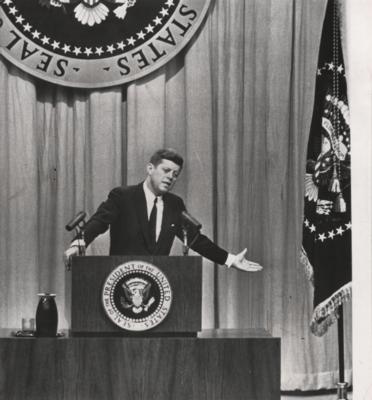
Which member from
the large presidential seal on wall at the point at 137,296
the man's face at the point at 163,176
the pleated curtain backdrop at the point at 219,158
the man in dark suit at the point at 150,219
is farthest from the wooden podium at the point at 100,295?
the pleated curtain backdrop at the point at 219,158

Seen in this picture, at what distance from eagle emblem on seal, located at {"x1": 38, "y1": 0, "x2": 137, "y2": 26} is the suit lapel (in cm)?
110

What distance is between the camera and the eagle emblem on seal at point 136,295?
3961 millimetres

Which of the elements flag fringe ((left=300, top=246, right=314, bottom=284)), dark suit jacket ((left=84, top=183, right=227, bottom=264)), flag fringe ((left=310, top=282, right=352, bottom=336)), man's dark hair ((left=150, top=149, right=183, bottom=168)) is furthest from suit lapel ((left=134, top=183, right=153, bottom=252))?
Answer: flag fringe ((left=310, top=282, right=352, bottom=336))

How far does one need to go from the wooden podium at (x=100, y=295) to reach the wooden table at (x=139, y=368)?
57 millimetres

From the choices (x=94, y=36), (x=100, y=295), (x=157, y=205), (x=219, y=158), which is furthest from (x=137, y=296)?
(x=94, y=36)

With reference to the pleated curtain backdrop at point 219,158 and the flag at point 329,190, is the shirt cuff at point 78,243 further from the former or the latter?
the flag at point 329,190

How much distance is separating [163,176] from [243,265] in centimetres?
68

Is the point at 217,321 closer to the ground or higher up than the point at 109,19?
closer to the ground

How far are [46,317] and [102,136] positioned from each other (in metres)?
1.35

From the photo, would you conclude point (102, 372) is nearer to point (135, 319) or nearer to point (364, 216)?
point (135, 319)

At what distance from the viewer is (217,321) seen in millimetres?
4820

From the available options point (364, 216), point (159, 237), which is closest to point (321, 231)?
point (364, 216)

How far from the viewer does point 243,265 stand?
4543mm

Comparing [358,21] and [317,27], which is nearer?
[358,21]
